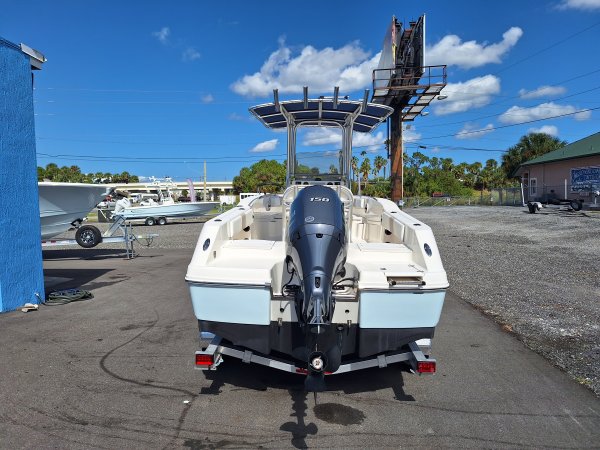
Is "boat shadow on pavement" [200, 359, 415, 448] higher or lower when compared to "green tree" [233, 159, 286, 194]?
lower

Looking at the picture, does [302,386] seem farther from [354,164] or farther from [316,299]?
[354,164]

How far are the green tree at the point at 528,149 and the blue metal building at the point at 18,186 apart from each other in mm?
43608

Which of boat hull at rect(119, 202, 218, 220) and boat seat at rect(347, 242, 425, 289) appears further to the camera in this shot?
boat hull at rect(119, 202, 218, 220)

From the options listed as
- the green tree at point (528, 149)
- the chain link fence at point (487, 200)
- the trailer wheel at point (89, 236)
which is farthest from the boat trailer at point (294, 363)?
the green tree at point (528, 149)

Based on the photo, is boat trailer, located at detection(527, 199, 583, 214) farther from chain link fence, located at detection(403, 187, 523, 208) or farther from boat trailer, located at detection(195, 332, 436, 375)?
boat trailer, located at detection(195, 332, 436, 375)

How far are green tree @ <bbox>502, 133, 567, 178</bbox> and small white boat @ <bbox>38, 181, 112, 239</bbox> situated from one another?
40.3m

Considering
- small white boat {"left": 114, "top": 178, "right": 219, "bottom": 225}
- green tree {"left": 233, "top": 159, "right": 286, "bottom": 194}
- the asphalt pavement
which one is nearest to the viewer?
the asphalt pavement

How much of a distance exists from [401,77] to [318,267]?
26025mm

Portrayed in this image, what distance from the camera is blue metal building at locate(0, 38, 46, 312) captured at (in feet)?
22.8

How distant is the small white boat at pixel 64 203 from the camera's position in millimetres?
11842

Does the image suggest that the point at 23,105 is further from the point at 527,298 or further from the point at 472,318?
the point at 527,298

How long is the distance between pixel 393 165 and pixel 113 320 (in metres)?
27.4

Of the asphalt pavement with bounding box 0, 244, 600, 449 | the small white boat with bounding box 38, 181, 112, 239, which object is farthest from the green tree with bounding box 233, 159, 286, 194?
the asphalt pavement with bounding box 0, 244, 600, 449

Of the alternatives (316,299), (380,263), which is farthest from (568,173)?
(316,299)
